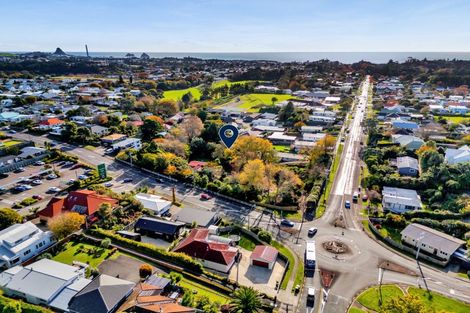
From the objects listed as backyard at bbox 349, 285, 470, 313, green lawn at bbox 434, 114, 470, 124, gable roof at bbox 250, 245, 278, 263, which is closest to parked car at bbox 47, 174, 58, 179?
gable roof at bbox 250, 245, 278, 263

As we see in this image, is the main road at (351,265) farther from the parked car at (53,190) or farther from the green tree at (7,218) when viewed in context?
the parked car at (53,190)

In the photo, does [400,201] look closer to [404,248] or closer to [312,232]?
[404,248]

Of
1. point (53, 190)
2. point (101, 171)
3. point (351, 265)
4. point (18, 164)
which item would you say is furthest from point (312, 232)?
point (18, 164)

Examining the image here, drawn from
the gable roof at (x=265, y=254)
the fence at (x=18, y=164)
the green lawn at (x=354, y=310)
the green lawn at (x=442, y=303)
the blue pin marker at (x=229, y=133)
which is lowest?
the green lawn at (x=442, y=303)

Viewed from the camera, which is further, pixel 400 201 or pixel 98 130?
pixel 98 130

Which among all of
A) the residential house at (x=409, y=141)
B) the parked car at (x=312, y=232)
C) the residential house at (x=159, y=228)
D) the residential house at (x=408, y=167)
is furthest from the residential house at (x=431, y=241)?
the residential house at (x=409, y=141)

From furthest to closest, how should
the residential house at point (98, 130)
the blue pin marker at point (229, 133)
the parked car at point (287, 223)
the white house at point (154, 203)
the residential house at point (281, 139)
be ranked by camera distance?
the residential house at point (281, 139), the residential house at point (98, 130), the blue pin marker at point (229, 133), the white house at point (154, 203), the parked car at point (287, 223)

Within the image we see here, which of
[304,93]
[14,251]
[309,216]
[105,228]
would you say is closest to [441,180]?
[309,216]
